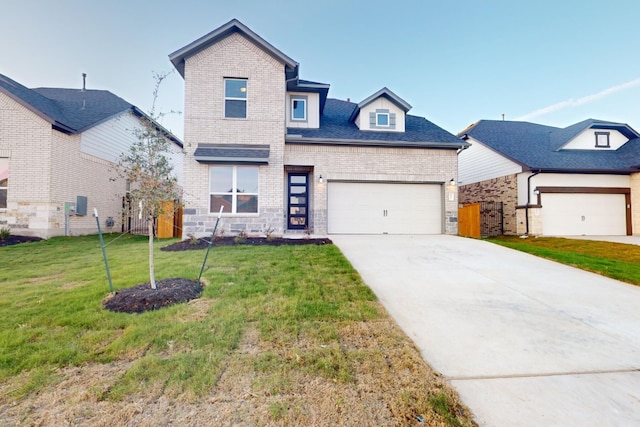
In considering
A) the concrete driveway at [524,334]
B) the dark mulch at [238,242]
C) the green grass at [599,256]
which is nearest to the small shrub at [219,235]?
the dark mulch at [238,242]

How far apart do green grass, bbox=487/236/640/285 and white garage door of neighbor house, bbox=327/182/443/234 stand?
11.9ft

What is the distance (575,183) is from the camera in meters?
14.5

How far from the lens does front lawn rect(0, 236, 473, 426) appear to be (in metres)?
1.97

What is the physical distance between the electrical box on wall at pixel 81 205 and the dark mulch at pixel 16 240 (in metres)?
1.99

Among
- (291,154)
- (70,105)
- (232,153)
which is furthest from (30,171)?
(291,154)

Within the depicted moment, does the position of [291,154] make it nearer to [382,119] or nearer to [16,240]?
[382,119]

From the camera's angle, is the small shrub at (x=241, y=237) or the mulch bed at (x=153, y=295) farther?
the small shrub at (x=241, y=237)

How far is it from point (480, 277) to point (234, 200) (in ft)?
27.6

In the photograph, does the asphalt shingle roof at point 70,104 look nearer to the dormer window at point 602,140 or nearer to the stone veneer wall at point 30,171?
the stone veneer wall at point 30,171

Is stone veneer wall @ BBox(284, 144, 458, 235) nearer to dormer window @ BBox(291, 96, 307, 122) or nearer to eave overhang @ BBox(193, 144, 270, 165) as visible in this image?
eave overhang @ BBox(193, 144, 270, 165)

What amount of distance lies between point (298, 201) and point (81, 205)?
30.8 ft

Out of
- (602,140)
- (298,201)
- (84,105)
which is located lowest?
(298,201)

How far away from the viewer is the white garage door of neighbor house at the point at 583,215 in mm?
14398

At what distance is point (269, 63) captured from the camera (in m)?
11.0
